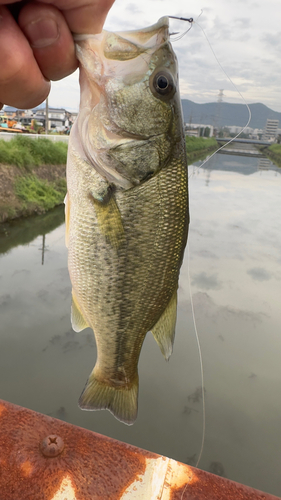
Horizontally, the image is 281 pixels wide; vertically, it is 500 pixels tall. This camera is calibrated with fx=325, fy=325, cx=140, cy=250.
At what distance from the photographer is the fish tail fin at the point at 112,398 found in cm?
148

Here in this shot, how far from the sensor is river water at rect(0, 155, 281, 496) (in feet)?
12.1

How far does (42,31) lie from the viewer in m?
0.98

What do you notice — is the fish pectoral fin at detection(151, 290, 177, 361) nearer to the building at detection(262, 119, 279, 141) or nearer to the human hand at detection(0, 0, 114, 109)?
the human hand at detection(0, 0, 114, 109)

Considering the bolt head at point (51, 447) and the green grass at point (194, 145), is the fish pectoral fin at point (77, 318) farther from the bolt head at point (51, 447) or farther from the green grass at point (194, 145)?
the green grass at point (194, 145)

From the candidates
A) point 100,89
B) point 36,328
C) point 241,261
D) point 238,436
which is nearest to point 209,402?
point 238,436

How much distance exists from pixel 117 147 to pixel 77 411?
361cm

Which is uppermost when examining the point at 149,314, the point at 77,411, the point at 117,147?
the point at 117,147

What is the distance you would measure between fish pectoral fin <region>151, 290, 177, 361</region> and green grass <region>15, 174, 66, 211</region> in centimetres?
841

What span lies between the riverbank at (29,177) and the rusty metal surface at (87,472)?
7.63 meters

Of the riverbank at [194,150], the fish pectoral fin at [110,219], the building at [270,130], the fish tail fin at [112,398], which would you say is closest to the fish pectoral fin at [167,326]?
the fish tail fin at [112,398]

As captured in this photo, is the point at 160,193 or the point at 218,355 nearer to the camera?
the point at 160,193

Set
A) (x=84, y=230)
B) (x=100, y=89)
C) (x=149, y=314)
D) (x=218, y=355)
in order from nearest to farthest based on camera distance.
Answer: (x=100, y=89) < (x=84, y=230) < (x=149, y=314) < (x=218, y=355)

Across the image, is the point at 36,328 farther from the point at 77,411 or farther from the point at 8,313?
Result: the point at 77,411

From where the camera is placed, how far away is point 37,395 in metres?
4.09
